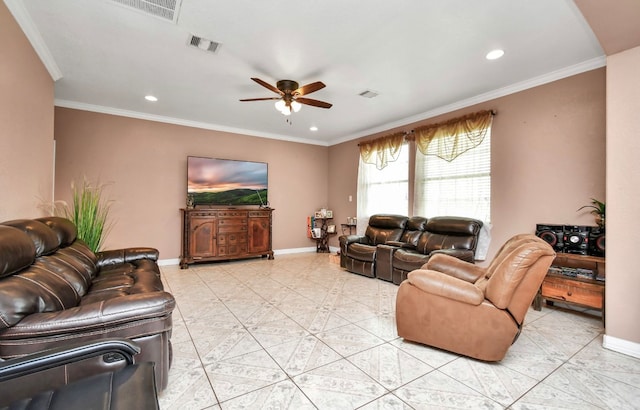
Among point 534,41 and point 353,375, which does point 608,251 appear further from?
point 353,375

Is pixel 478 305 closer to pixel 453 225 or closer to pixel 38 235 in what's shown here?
pixel 453 225

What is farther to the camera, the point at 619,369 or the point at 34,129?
the point at 34,129

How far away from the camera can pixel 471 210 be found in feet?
13.8

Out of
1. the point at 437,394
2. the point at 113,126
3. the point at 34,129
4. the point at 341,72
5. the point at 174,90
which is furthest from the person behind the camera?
the point at 113,126

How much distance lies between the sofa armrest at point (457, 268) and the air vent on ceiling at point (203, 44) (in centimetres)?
307

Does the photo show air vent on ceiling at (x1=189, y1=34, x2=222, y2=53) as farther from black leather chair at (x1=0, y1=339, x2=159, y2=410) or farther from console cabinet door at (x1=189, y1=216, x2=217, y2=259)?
console cabinet door at (x1=189, y1=216, x2=217, y2=259)

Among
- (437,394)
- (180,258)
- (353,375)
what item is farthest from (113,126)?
(437,394)

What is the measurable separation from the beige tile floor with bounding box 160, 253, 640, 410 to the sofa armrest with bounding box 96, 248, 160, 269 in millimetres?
687

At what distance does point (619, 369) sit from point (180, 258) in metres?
5.72

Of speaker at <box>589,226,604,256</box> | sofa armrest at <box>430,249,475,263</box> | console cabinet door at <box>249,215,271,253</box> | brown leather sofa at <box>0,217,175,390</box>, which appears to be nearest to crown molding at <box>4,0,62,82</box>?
brown leather sofa at <box>0,217,175,390</box>

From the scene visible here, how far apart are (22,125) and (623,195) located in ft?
16.9

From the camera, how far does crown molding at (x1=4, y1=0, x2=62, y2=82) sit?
2295 mm

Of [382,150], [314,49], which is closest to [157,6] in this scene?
[314,49]

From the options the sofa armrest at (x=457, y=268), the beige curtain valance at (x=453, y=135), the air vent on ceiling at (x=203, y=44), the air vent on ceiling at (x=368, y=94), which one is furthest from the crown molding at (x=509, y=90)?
the air vent on ceiling at (x=203, y=44)
